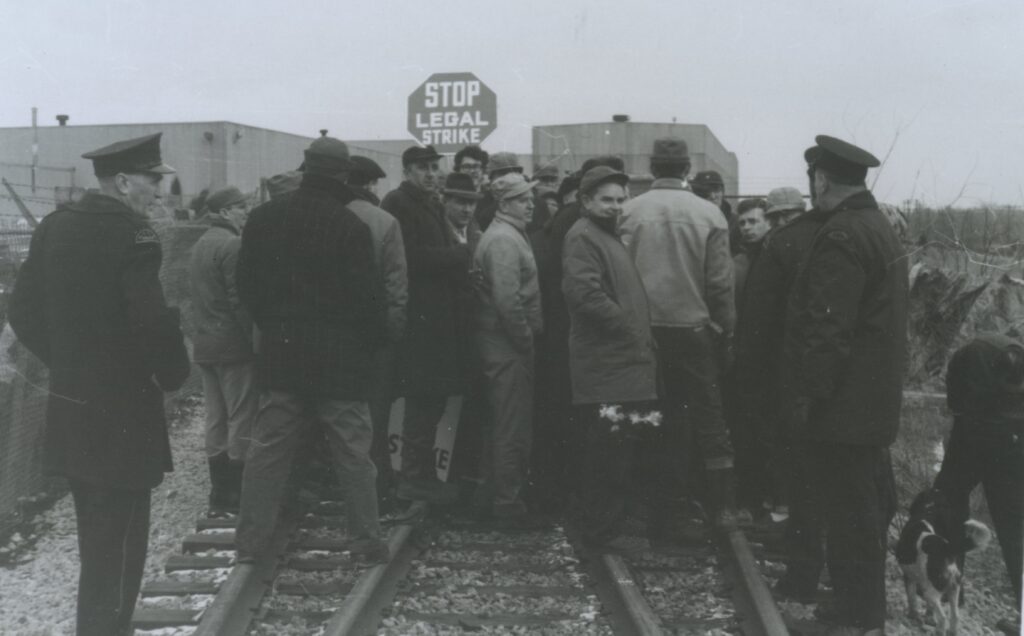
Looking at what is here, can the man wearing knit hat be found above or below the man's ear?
below

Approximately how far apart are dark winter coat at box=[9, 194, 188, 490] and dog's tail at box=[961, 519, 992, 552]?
12.1ft

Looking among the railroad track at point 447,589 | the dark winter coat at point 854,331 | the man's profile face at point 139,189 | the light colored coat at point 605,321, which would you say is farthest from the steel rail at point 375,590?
the dark winter coat at point 854,331

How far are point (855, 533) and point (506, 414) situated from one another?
2218mm

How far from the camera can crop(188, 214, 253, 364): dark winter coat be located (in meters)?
5.82

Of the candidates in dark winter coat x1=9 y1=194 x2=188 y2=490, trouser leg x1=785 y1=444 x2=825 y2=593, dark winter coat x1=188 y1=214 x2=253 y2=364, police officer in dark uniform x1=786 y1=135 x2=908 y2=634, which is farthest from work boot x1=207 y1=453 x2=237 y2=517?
police officer in dark uniform x1=786 y1=135 x2=908 y2=634

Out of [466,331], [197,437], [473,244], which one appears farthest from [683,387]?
[197,437]

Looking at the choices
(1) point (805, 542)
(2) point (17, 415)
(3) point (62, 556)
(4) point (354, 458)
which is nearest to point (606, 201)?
(4) point (354, 458)

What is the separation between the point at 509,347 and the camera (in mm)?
5918

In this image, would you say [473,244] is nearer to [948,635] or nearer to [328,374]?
[328,374]

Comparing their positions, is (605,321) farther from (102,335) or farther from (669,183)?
(102,335)

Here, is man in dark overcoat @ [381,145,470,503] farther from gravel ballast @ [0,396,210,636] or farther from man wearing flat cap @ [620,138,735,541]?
gravel ballast @ [0,396,210,636]

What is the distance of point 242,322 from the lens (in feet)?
19.2

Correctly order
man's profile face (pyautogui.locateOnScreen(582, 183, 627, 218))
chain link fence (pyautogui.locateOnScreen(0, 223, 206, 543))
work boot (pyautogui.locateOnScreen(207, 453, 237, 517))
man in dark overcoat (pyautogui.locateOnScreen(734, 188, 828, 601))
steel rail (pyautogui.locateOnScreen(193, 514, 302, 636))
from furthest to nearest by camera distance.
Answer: chain link fence (pyautogui.locateOnScreen(0, 223, 206, 543)) < work boot (pyautogui.locateOnScreen(207, 453, 237, 517)) < man's profile face (pyautogui.locateOnScreen(582, 183, 627, 218)) < man in dark overcoat (pyautogui.locateOnScreen(734, 188, 828, 601)) < steel rail (pyautogui.locateOnScreen(193, 514, 302, 636))

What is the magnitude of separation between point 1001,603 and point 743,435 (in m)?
1.65
